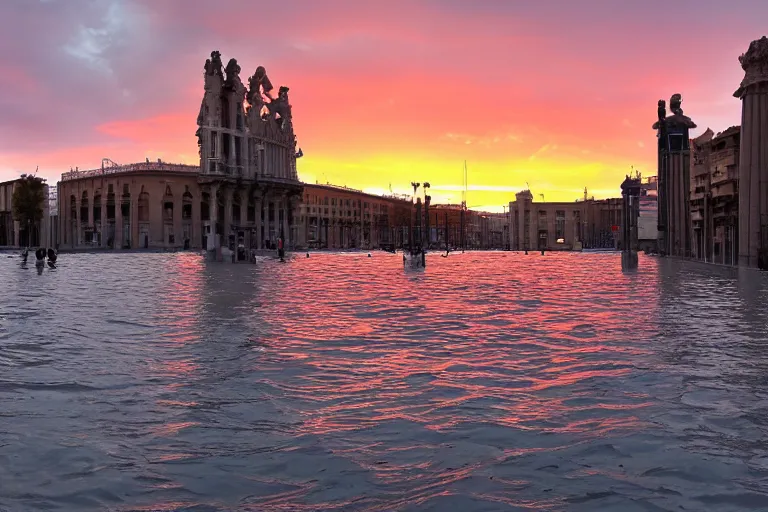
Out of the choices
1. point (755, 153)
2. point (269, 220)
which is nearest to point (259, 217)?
point (269, 220)

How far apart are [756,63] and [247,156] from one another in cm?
8582

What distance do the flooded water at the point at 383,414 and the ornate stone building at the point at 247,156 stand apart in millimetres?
86003

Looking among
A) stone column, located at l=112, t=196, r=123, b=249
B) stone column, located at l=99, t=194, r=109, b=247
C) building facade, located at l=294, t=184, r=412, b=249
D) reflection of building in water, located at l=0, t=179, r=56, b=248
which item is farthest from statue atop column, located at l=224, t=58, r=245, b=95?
reflection of building in water, located at l=0, t=179, r=56, b=248

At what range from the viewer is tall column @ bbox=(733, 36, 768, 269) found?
134ft

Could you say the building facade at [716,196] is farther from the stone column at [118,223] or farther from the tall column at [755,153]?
the stone column at [118,223]

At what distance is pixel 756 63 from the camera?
136 feet

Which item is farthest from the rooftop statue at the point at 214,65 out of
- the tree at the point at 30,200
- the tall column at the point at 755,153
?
the tall column at the point at 755,153

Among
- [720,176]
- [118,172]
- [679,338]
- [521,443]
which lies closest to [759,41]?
[720,176]

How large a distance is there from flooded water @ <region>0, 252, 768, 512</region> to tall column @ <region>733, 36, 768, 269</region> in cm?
2933

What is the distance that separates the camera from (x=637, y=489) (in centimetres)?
502

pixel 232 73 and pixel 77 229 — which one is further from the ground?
pixel 232 73

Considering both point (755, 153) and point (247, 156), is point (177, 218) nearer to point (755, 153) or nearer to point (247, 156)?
point (247, 156)

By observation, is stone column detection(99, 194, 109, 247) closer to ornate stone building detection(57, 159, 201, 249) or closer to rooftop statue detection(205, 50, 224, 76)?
ornate stone building detection(57, 159, 201, 249)

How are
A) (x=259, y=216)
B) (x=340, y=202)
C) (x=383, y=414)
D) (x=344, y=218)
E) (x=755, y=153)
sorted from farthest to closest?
(x=340, y=202) → (x=344, y=218) → (x=259, y=216) → (x=755, y=153) → (x=383, y=414)
